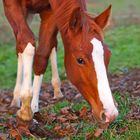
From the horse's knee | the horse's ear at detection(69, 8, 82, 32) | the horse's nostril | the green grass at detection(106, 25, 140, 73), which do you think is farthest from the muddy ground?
the green grass at detection(106, 25, 140, 73)

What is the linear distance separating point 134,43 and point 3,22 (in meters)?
5.17

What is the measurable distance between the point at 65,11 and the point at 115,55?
7550 millimetres

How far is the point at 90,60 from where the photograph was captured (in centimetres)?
499

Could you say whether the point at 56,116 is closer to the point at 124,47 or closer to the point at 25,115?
the point at 25,115

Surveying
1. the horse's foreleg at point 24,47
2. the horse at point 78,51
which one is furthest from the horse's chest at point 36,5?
the horse's foreleg at point 24,47

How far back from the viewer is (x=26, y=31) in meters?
5.82

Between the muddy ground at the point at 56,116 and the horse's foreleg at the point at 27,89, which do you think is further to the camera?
the horse's foreleg at the point at 27,89

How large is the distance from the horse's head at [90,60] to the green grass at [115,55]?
4840 millimetres

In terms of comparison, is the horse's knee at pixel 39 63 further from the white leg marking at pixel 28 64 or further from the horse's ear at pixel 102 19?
the horse's ear at pixel 102 19

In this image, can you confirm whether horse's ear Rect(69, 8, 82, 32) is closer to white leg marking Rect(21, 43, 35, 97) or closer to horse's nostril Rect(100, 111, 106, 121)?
white leg marking Rect(21, 43, 35, 97)

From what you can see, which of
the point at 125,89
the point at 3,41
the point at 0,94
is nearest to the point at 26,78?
the point at 125,89

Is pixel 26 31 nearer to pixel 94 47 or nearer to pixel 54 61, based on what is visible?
pixel 94 47

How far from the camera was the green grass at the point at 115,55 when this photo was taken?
1086 centimetres

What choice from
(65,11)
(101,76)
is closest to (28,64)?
→ (65,11)
